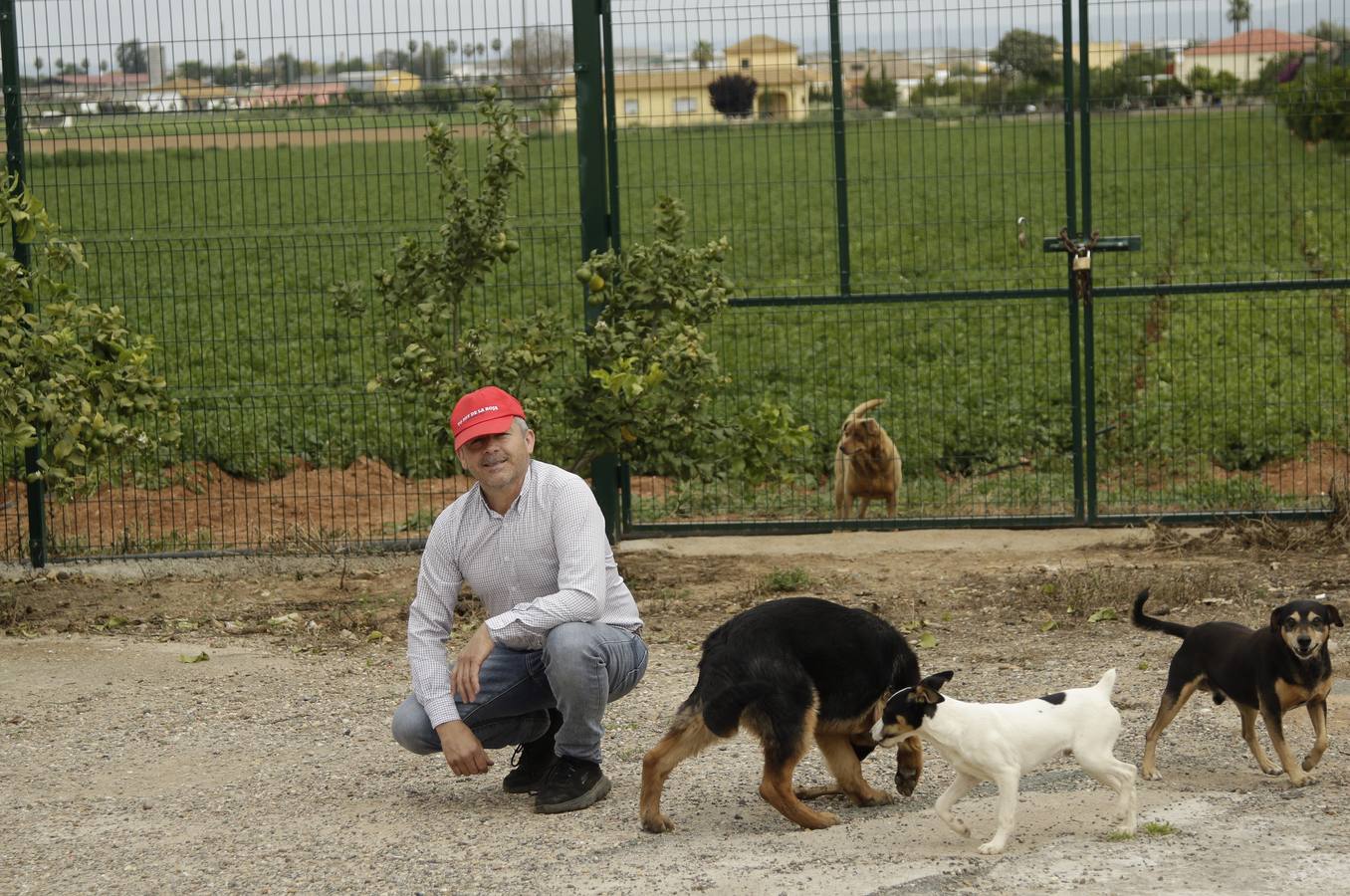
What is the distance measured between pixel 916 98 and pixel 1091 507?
2986 millimetres

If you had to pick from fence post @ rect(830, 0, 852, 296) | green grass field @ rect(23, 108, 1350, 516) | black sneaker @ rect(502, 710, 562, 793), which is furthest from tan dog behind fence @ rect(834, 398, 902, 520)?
black sneaker @ rect(502, 710, 562, 793)

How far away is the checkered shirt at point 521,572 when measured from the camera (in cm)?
580

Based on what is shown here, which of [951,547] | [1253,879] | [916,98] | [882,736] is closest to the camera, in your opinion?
[1253,879]

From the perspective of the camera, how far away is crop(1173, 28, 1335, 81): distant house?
427 inches

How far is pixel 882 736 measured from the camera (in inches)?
208

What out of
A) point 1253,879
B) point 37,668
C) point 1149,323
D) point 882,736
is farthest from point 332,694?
point 1149,323

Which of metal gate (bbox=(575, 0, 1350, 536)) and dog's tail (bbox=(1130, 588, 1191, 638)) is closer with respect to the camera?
dog's tail (bbox=(1130, 588, 1191, 638))

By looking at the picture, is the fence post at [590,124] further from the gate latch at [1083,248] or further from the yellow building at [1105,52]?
the yellow building at [1105,52]

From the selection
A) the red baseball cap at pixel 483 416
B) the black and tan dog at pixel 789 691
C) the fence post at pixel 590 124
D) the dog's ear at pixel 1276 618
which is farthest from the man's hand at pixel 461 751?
the fence post at pixel 590 124

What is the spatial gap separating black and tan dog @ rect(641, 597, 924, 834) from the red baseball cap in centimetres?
107

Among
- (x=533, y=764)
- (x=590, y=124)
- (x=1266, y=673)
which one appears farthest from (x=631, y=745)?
(x=590, y=124)

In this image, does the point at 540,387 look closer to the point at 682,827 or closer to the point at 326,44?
the point at 326,44

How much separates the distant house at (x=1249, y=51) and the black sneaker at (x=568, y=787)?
23.5 ft

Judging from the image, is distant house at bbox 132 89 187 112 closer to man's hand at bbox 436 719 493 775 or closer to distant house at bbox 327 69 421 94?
distant house at bbox 327 69 421 94
